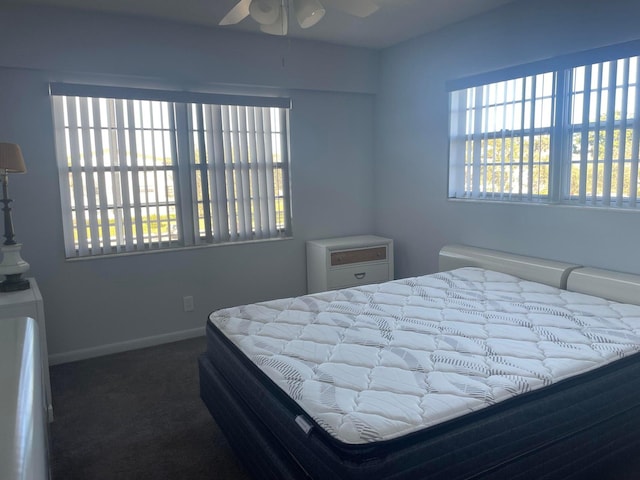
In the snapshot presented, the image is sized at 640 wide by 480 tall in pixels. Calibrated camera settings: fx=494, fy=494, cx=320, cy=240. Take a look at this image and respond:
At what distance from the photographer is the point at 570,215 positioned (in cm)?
310

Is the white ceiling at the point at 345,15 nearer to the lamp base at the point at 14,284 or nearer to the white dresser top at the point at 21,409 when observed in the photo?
the lamp base at the point at 14,284

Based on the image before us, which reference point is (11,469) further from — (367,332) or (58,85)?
(58,85)

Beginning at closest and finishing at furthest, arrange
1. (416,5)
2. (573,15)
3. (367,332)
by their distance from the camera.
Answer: (367,332), (573,15), (416,5)

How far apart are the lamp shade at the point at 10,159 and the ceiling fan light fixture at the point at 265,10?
158cm

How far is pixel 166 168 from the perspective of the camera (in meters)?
3.81

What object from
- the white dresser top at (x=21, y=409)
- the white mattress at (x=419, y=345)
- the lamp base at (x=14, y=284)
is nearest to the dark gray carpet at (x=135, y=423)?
the white mattress at (x=419, y=345)

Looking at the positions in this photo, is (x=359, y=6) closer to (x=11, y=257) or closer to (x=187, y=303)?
(x=11, y=257)

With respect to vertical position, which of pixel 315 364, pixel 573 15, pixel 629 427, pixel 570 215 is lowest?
pixel 629 427

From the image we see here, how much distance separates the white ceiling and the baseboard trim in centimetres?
236

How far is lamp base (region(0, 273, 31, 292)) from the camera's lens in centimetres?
289

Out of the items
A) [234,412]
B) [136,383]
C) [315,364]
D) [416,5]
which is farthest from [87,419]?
[416,5]

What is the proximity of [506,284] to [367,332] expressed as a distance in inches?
46.6

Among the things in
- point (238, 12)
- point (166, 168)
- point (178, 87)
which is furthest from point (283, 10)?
point (166, 168)

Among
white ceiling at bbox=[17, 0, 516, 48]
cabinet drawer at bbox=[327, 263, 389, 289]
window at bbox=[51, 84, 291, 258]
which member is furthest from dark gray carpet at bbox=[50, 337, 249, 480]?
white ceiling at bbox=[17, 0, 516, 48]
